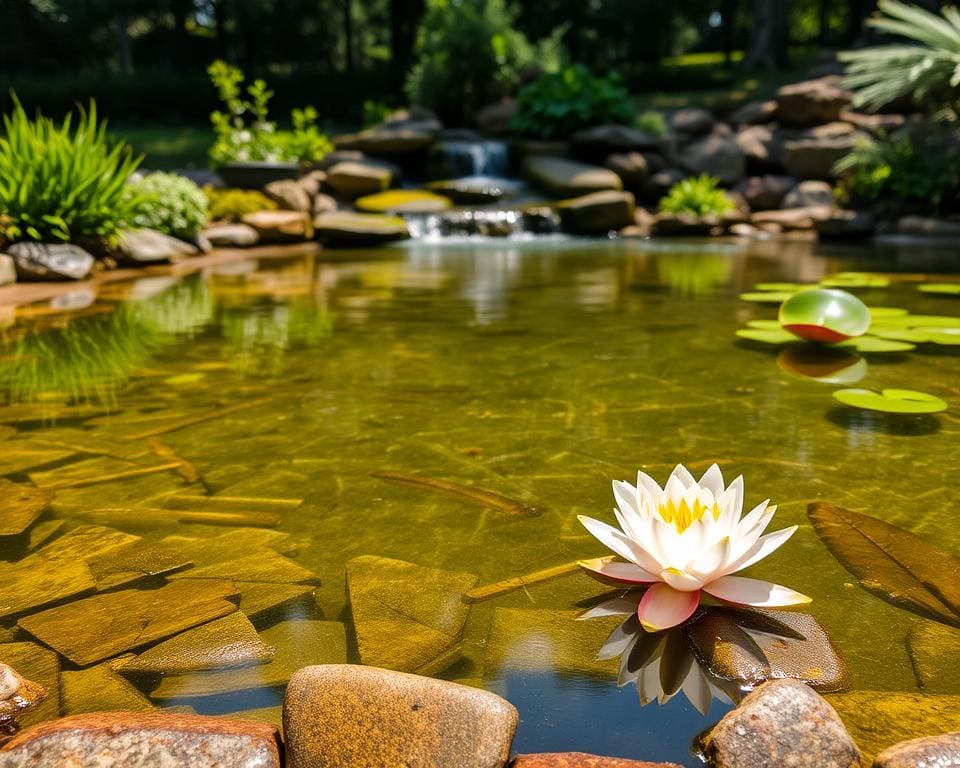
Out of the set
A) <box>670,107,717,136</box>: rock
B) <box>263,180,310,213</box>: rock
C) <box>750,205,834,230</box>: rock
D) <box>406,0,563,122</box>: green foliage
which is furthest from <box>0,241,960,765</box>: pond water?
<box>406,0,563,122</box>: green foliage

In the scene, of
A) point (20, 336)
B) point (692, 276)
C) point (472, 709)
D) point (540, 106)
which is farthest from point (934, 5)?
point (472, 709)

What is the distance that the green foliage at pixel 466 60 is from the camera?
16484 millimetres

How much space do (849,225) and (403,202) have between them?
258 inches

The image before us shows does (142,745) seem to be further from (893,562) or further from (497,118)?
(497,118)

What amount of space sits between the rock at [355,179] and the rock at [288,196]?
109 cm

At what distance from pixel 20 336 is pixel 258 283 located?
2.58 m

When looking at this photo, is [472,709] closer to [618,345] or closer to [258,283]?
[618,345]

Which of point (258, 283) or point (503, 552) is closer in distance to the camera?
point (503, 552)

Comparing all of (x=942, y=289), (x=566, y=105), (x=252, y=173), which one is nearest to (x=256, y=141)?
(x=252, y=173)

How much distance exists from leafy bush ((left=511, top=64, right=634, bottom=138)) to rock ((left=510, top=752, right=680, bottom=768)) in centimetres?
1516

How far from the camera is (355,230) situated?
10789mm

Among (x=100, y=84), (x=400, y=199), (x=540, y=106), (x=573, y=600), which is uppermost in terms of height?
(x=100, y=84)

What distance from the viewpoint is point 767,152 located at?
1467cm

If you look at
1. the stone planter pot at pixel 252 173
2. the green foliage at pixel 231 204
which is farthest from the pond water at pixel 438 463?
the stone planter pot at pixel 252 173
